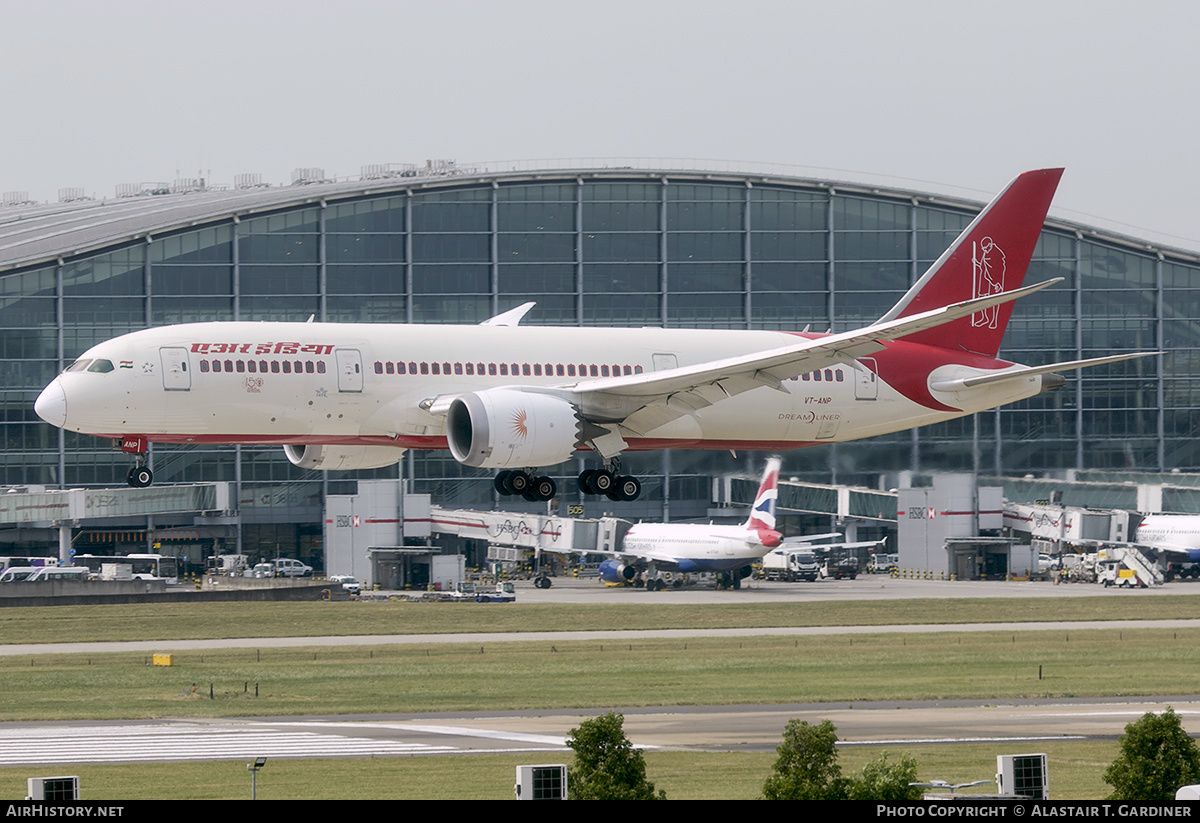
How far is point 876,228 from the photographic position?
408ft

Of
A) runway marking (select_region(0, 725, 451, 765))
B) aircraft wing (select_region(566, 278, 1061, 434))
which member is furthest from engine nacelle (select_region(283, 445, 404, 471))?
runway marking (select_region(0, 725, 451, 765))

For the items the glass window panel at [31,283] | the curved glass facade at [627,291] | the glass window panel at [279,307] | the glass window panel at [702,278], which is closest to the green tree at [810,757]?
the curved glass facade at [627,291]

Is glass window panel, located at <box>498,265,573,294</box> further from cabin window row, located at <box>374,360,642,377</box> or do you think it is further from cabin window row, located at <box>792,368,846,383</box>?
cabin window row, located at <box>374,360,642,377</box>

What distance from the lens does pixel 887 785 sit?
975 inches

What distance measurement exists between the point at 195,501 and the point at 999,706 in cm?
7412

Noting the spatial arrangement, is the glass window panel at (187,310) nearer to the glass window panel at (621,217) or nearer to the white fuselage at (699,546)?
the glass window panel at (621,217)

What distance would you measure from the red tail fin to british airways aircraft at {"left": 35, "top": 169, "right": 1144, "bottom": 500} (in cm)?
8

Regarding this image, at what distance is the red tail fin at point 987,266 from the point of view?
182ft

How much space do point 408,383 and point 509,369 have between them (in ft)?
11.0

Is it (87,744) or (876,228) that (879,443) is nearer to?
(876,228)

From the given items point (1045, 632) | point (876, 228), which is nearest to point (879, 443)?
point (876, 228)

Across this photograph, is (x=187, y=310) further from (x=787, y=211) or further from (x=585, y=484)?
(x=585, y=484)

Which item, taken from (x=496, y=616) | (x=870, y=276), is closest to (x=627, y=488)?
(x=496, y=616)

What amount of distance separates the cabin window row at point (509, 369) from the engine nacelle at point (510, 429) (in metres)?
1.49
